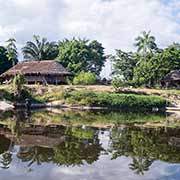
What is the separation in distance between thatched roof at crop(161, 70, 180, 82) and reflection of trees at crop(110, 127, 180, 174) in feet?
114

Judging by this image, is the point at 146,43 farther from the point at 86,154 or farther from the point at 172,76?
the point at 86,154

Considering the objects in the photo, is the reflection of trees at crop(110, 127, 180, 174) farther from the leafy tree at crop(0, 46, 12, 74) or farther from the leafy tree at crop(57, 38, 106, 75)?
the leafy tree at crop(0, 46, 12, 74)

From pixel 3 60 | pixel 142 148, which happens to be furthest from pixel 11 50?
pixel 142 148

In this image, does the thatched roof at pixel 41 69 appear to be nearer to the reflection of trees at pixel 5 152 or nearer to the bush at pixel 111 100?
the bush at pixel 111 100

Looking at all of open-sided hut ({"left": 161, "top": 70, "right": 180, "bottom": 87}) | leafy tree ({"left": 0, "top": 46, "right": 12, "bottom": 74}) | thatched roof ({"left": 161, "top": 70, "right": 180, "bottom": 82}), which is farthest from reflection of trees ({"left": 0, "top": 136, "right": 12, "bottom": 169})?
leafy tree ({"left": 0, "top": 46, "right": 12, "bottom": 74})

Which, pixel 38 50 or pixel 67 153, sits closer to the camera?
Result: pixel 67 153

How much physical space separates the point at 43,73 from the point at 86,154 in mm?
41998

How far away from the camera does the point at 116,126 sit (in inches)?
1102

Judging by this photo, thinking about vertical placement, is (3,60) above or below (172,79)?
above

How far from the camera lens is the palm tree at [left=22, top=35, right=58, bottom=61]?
66125 millimetres

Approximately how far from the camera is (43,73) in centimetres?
5722

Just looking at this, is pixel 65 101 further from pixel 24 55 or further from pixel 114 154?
pixel 114 154

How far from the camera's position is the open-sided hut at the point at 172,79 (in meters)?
59.1

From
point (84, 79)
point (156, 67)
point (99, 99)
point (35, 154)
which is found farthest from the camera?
point (156, 67)
